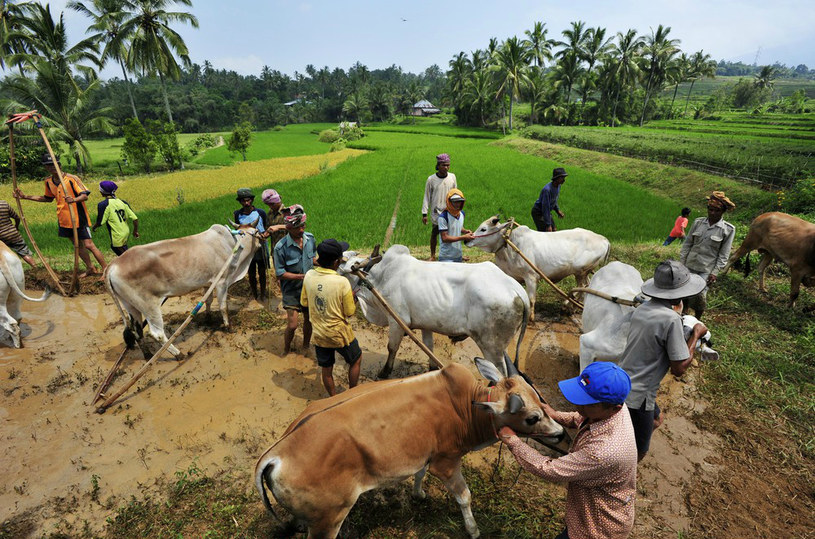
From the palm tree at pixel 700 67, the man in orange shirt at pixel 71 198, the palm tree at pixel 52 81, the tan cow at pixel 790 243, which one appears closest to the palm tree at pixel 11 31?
the palm tree at pixel 52 81

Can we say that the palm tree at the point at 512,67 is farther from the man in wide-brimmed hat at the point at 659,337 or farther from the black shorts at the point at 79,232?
the man in wide-brimmed hat at the point at 659,337

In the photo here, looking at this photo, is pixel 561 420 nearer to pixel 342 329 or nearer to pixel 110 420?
pixel 342 329

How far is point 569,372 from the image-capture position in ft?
16.6

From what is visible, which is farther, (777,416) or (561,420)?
(777,416)

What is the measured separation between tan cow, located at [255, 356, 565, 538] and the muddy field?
3.33 feet

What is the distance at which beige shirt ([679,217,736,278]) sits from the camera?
5.06 metres

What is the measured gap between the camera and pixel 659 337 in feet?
9.05

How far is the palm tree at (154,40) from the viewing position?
80.0 feet

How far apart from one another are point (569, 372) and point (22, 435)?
6.17 metres

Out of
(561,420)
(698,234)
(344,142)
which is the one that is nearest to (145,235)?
(561,420)

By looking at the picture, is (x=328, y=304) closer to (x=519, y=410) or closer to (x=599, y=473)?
(x=519, y=410)

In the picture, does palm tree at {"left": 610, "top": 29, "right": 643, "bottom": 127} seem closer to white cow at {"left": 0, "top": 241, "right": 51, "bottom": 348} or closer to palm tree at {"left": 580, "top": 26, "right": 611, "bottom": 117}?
palm tree at {"left": 580, "top": 26, "right": 611, "bottom": 117}

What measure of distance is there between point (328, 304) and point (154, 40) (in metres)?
30.5

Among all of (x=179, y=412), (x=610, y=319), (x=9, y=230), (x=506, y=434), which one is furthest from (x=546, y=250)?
(x=9, y=230)
